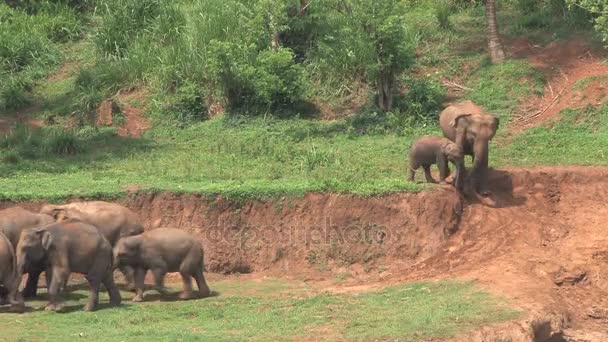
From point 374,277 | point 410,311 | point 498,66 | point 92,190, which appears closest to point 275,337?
point 410,311

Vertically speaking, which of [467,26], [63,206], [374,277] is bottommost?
[374,277]

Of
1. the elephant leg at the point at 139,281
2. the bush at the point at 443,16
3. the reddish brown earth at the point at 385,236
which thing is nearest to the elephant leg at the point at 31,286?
the elephant leg at the point at 139,281

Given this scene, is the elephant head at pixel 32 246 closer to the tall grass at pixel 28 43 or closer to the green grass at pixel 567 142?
the green grass at pixel 567 142

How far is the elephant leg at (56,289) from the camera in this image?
1412 centimetres

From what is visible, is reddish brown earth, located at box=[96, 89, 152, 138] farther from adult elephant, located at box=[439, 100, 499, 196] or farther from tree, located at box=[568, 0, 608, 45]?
tree, located at box=[568, 0, 608, 45]

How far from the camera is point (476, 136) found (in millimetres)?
18266

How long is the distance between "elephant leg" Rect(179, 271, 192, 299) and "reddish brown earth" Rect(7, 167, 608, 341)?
5.73 ft

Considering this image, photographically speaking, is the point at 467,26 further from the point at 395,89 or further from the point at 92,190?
the point at 92,190

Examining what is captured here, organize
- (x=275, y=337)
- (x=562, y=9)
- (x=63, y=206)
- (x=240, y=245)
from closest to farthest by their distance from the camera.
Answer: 1. (x=275, y=337)
2. (x=63, y=206)
3. (x=240, y=245)
4. (x=562, y=9)

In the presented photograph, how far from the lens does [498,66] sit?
23.7 metres

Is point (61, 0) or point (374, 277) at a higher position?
point (61, 0)

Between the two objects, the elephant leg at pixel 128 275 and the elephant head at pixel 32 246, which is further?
the elephant leg at pixel 128 275

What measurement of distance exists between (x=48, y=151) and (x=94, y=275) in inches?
293

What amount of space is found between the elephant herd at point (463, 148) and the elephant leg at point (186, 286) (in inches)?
182
